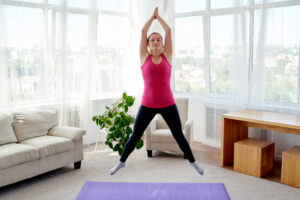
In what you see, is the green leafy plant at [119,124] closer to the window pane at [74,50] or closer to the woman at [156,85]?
the window pane at [74,50]

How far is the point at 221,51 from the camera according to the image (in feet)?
16.5

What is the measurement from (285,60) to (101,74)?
286 cm

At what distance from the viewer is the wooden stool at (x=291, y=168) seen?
144 inches

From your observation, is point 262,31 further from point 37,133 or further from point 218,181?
point 37,133

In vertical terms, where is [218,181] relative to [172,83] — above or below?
below

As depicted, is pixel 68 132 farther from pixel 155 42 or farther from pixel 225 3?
pixel 225 3

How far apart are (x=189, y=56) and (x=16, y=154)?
10.7ft

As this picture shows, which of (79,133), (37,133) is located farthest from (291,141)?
(37,133)

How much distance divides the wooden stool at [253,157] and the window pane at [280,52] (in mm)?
778

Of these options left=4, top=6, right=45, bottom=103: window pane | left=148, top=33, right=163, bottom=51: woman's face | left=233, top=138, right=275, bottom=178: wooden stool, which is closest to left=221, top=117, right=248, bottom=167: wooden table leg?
left=233, top=138, right=275, bottom=178: wooden stool

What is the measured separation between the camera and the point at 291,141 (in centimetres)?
440

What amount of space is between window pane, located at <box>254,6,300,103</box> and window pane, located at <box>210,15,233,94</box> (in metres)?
0.47

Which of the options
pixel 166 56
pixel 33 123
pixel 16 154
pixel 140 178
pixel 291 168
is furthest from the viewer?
pixel 33 123

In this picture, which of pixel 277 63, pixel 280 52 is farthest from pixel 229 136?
pixel 280 52
